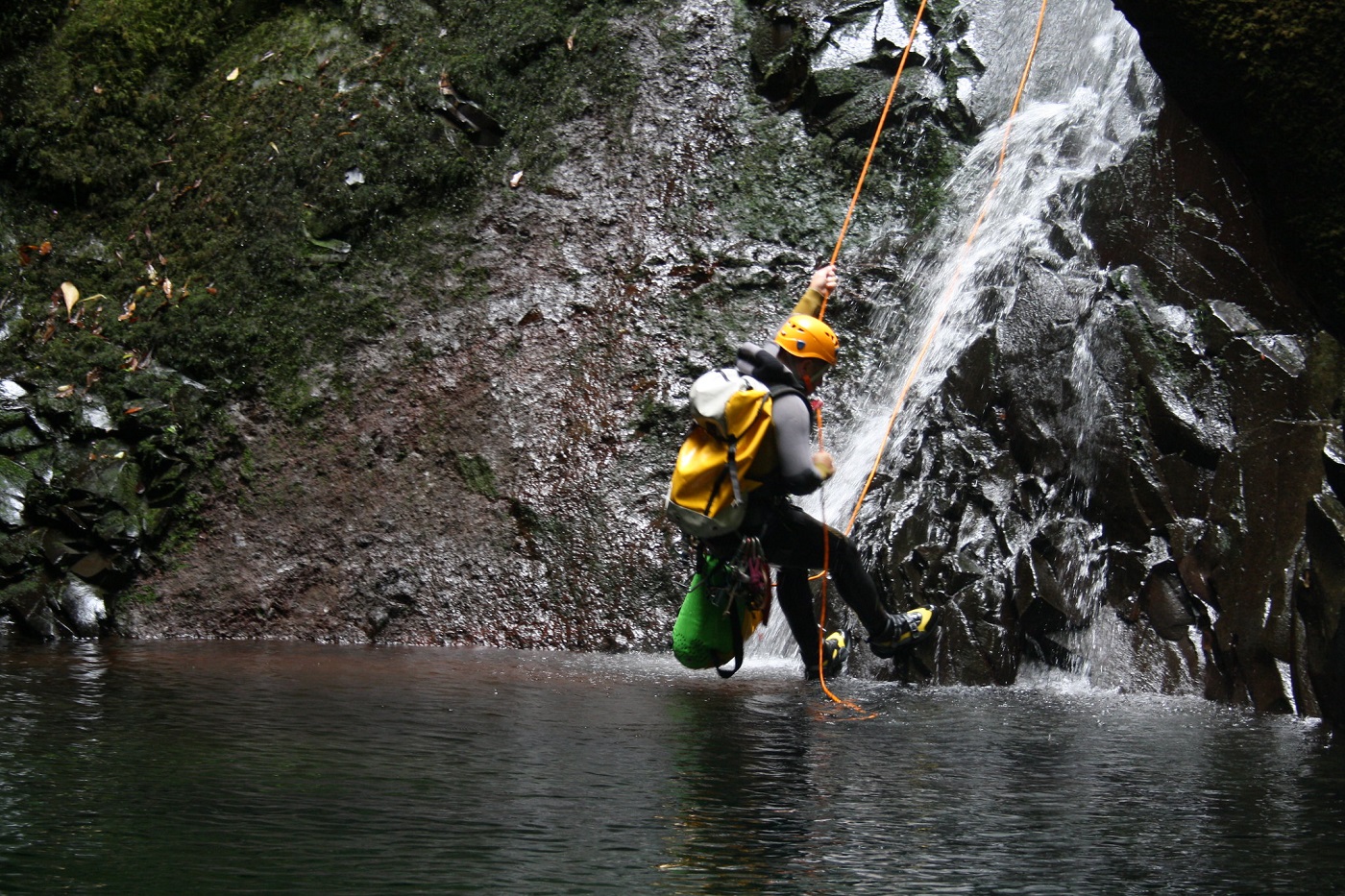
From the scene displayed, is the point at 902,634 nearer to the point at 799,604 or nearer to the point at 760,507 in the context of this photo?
the point at 799,604

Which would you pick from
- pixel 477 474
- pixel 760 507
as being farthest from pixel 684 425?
pixel 760 507

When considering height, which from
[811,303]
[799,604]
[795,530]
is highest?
[811,303]

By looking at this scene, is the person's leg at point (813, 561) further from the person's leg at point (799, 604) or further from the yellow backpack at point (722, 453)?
the yellow backpack at point (722, 453)

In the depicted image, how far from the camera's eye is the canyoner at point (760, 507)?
5.21 metres

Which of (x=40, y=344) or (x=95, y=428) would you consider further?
(x=40, y=344)

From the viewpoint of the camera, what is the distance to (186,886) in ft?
7.91

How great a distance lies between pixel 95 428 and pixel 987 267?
6942 mm

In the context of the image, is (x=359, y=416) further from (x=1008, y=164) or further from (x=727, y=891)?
(x=727, y=891)

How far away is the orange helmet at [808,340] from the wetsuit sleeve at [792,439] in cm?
37

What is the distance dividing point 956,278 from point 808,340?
401cm

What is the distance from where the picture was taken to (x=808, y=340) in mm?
5609

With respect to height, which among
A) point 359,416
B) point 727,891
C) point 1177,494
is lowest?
point 727,891

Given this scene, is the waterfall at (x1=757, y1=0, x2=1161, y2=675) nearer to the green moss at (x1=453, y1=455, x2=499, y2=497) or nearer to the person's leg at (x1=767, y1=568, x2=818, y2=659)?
the person's leg at (x1=767, y1=568, x2=818, y2=659)

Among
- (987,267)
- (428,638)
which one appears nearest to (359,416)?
(428,638)
